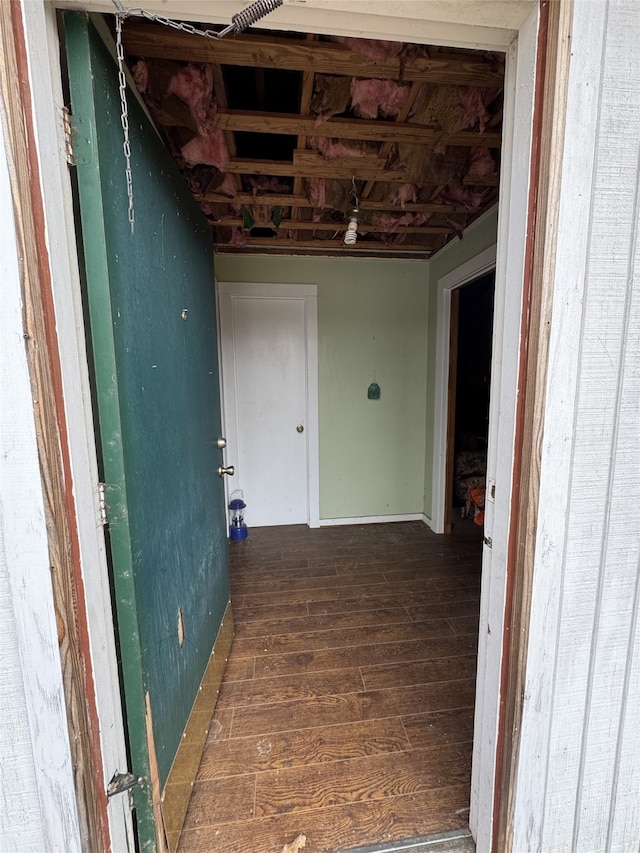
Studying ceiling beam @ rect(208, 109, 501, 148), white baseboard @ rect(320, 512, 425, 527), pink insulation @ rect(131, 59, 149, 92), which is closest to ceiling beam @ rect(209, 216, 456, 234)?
ceiling beam @ rect(208, 109, 501, 148)

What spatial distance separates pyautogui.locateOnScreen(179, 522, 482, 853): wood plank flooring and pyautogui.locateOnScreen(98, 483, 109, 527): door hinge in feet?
3.46

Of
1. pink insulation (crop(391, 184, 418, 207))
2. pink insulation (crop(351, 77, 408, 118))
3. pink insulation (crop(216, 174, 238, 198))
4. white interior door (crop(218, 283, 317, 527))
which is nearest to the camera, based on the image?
pink insulation (crop(351, 77, 408, 118))

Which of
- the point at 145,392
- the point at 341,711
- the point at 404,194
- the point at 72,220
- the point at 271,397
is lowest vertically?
the point at 341,711

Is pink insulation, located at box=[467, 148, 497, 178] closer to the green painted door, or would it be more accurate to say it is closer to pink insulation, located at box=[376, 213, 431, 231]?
pink insulation, located at box=[376, 213, 431, 231]

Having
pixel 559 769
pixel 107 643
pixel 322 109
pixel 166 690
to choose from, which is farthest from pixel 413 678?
pixel 322 109

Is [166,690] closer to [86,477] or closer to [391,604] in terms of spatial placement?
[86,477]

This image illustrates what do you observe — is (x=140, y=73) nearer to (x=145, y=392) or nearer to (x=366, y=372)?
(x=145, y=392)

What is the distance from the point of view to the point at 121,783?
791 millimetres

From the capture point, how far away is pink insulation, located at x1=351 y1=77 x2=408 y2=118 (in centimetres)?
130

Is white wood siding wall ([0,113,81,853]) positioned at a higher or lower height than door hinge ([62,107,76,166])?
lower

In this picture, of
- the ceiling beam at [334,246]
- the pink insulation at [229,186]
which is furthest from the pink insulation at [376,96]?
the ceiling beam at [334,246]

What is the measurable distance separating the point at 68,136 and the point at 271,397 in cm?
249

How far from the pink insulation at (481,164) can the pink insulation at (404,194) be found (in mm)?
295

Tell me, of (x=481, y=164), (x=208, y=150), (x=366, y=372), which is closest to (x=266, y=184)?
(x=208, y=150)
